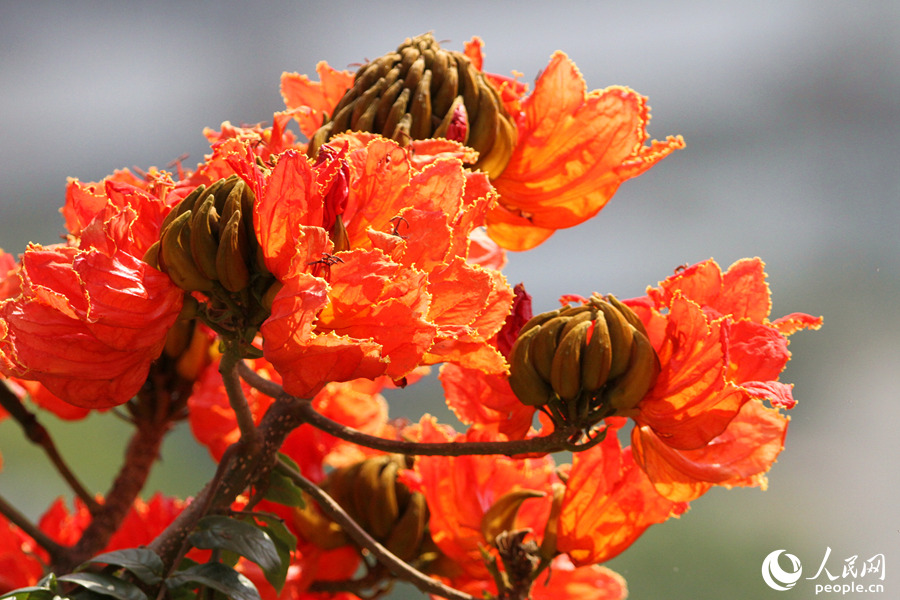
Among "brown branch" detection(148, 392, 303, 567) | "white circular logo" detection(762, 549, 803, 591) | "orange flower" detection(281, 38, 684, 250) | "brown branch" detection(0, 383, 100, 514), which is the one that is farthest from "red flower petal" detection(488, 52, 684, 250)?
"brown branch" detection(0, 383, 100, 514)

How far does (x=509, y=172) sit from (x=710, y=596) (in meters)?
1.53

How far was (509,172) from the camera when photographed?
81 centimetres

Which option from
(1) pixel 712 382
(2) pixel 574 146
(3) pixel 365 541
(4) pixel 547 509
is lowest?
(4) pixel 547 509

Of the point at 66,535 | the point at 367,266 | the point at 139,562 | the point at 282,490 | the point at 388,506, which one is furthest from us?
the point at 66,535

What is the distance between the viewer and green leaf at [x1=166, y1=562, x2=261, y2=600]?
0.59 m

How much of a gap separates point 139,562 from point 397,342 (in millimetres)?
249

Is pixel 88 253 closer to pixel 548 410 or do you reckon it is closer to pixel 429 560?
pixel 548 410

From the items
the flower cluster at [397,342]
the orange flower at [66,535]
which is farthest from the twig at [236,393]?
the orange flower at [66,535]

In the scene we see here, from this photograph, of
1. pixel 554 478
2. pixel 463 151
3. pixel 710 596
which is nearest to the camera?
pixel 463 151

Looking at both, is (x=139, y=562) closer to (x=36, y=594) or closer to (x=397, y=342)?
(x=36, y=594)

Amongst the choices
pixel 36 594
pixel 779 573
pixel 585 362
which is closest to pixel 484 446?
pixel 585 362

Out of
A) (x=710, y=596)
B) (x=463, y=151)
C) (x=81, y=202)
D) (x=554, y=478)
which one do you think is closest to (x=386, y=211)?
(x=463, y=151)

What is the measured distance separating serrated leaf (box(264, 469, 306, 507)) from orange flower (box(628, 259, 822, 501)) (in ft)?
0.85

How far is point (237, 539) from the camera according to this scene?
612 millimetres
